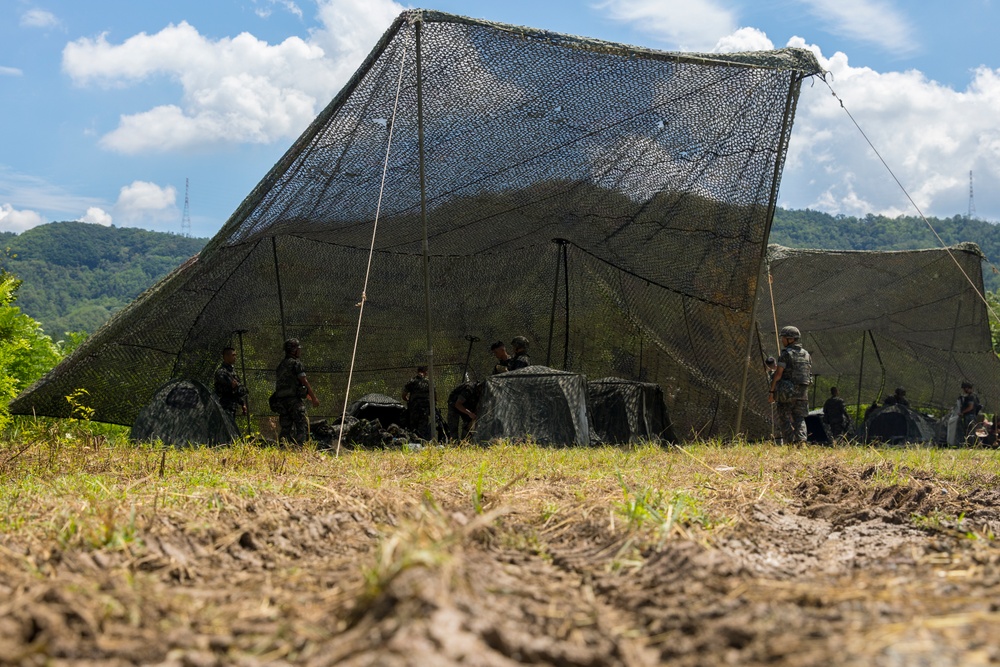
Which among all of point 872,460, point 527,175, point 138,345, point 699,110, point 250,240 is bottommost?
point 872,460

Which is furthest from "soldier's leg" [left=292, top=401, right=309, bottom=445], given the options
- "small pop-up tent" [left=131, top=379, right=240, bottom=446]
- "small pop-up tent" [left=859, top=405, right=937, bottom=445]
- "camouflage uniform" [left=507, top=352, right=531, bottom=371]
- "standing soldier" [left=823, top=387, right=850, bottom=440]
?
"small pop-up tent" [left=859, top=405, right=937, bottom=445]

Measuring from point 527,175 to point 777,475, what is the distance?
483 cm

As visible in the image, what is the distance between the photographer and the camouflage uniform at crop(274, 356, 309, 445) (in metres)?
9.68

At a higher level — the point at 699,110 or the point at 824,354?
the point at 699,110

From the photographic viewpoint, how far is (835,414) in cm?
1492

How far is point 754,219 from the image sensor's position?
9797mm

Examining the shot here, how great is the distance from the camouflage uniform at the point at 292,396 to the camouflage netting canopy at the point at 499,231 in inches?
47.9

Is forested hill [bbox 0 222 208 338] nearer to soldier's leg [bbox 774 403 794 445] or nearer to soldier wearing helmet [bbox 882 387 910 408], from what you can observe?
soldier wearing helmet [bbox 882 387 910 408]

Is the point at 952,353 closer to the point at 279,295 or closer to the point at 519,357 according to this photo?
the point at 519,357

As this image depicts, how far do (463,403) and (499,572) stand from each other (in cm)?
769

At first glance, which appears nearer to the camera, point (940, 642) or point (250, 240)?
point (940, 642)

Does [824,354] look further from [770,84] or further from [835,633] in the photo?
[835,633]

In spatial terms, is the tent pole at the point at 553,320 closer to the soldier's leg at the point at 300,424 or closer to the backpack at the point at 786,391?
the backpack at the point at 786,391

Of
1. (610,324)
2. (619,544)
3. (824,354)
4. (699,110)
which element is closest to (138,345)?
(610,324)
